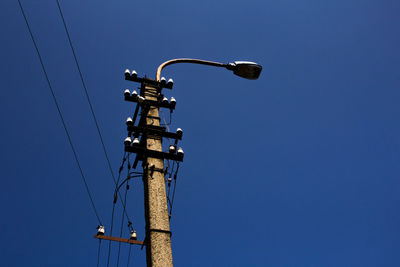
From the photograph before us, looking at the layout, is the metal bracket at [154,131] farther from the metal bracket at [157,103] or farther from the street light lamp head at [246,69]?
the street light lamp head at [246,69]

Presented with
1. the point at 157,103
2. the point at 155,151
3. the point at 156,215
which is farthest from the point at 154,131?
the point at 156,215

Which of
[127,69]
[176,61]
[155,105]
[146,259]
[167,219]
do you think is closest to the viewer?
[146,259]

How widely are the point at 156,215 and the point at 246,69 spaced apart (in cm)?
436

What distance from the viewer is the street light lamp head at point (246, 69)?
8281 mm

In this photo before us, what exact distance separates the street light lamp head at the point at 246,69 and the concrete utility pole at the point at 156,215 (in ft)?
9.02

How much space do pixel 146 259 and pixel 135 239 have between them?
5.98 m

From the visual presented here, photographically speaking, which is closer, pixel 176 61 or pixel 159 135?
pixel 159 135

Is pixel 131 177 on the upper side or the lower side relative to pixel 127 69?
lower

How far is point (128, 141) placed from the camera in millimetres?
6801

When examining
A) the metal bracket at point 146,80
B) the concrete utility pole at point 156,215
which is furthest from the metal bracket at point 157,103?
the concrete utility pole at point 156,215

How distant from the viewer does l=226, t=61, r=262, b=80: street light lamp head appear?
8281 millimetres

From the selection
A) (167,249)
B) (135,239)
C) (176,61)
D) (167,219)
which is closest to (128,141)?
(167,219)

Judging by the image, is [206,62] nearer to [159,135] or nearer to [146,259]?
[159,135]

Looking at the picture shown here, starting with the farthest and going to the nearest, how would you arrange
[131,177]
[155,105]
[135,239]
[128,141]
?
[135,239]
[155,105]
[131,177]
[128,141]
